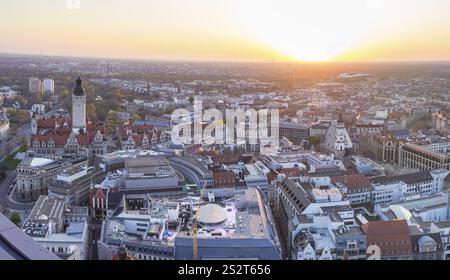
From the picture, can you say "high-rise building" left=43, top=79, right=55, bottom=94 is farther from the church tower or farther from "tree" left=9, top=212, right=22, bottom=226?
"tree" left=9, top=212, right=22, bottom=226

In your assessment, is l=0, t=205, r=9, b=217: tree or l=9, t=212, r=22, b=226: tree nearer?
l=9, t=212, r=22, b=226: tree

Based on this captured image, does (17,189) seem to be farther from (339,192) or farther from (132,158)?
(339,192)

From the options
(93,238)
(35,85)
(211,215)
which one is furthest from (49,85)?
(211,215)

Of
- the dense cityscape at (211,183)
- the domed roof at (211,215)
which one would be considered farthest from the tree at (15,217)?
the domed roof at (211,215)

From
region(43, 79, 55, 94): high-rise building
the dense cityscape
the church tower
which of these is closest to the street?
the dense cityscape

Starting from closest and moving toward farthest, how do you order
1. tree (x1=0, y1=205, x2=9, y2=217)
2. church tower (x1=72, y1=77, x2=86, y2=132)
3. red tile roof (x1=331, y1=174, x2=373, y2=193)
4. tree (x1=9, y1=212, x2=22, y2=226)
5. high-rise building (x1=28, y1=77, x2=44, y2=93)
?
tree (x1=9, y1=212, x2=22, y2=226) < tree (x1=0, y1=205, x2=9, y2=217) < red tile roof (x1=331, y1=174, x2=373, y2=193) < church tower (x1=72, y1=77, x2=86, y2=132) < high-rise building (x1=28, y1=77, x2=44, y2=93)

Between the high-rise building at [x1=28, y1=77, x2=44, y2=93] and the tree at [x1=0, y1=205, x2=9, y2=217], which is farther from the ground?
the high-rise building at [x1=28, y1=77, x2=44, y2=93]

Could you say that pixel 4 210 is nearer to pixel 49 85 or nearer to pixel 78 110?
pixel 78 110

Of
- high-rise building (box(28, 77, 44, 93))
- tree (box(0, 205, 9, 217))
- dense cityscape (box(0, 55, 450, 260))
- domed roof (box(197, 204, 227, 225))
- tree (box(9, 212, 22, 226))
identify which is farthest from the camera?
high-rise building (box(28, 77, 44, 93))
